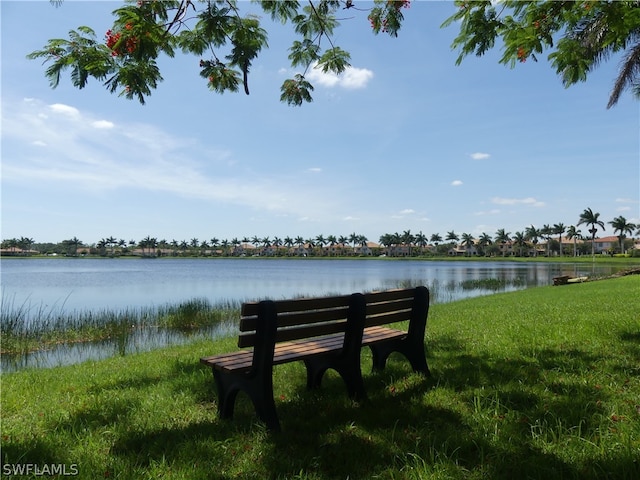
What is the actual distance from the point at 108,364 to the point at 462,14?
7642 mm

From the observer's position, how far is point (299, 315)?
363cm

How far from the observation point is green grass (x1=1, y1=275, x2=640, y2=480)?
9.23 feet

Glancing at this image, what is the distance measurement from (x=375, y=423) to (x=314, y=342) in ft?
4.06

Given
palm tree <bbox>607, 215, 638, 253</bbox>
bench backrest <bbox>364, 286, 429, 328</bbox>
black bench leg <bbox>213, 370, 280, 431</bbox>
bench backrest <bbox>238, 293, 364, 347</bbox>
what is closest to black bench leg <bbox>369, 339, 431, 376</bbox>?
bench backrest <bbox>364, 286, 429, 328</bbox>

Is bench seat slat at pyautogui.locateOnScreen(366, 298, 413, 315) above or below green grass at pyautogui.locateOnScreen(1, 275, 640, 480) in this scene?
above

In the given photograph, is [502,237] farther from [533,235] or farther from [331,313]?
[331,313]

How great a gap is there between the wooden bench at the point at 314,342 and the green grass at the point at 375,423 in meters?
0.24

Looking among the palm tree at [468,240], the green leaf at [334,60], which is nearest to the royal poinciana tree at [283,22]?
the green leaf at [334,60]

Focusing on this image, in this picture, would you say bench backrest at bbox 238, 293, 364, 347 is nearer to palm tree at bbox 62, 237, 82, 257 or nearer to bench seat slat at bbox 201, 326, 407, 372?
bench seat slat at bbox 201, 326, 407, 372

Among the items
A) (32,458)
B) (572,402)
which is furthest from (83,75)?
(572,402)

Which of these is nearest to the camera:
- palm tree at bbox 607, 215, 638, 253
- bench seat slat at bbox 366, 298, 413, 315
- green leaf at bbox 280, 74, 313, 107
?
bench seat slat at bbox 366, 298, 413, 315

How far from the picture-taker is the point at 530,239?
5842 inches

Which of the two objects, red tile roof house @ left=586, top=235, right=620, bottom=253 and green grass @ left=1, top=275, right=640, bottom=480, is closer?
green grass @ left=1, top=275, right=640, bottom=480

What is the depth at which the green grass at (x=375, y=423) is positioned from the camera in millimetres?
2812
